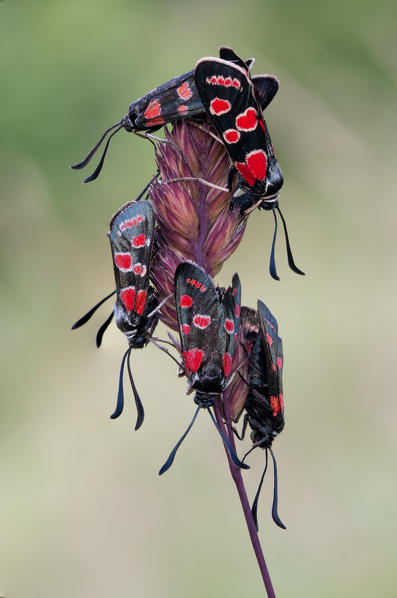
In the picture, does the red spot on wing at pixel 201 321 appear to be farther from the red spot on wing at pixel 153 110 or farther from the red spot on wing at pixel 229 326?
the red spot on wing at pixel 153 110

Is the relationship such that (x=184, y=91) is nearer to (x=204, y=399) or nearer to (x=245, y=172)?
(x=245, y=172)

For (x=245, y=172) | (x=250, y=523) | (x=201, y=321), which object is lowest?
(x=250, y=523)

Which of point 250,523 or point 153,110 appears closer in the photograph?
point 250,523

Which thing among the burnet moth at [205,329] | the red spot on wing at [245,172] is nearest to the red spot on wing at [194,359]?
the burnet moth at [205,329]

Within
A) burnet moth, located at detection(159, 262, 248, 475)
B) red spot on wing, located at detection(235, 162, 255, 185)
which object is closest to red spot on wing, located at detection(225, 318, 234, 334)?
burnet moth, located at detection(159, 262, 248, 475)

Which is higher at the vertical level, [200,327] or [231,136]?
[231,136]

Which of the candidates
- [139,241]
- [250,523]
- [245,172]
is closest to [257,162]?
[245,172]
